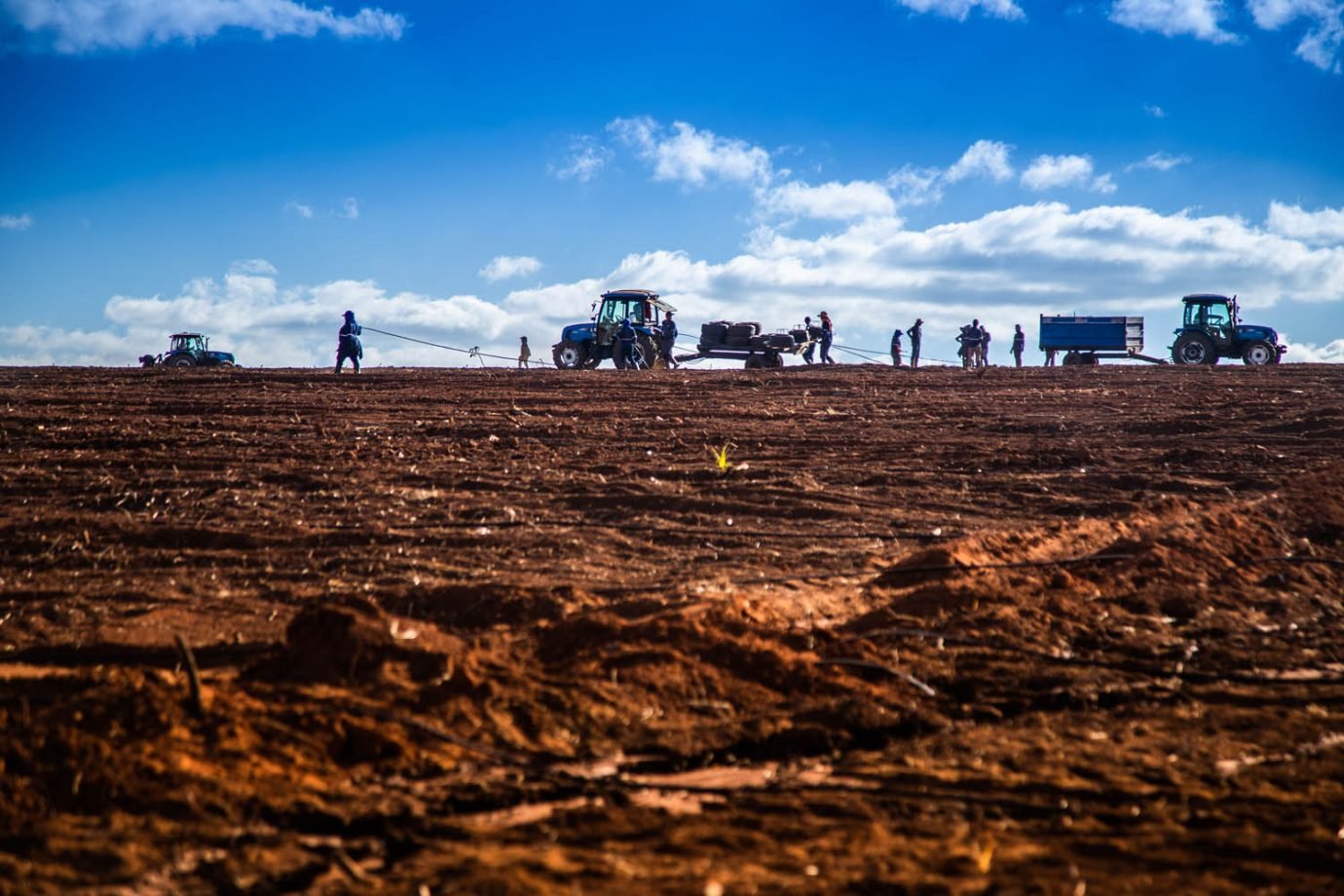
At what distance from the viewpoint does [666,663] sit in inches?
257

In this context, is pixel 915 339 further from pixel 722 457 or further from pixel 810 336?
pixel 722 457

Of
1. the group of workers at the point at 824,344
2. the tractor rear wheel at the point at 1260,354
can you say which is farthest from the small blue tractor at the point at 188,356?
the tractor rear wheel at the point at 1260,354

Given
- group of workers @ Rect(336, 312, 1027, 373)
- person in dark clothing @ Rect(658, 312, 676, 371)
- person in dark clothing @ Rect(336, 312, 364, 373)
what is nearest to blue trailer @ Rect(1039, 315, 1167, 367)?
group of workers @ Rect(336, 312, 1027, 373)

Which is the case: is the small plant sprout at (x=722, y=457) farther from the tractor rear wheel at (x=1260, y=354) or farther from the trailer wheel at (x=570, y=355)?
the tractor rear wheel at (x=1260, y=354)

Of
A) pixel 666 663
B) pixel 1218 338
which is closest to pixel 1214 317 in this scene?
pixel 1218 338

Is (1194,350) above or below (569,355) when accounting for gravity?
above

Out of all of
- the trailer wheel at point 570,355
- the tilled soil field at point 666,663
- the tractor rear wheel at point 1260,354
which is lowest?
the tilled soil field at point 666,663

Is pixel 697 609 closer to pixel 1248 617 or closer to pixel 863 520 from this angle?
pixel 1248 617

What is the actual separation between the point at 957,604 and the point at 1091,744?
2525 millimetres

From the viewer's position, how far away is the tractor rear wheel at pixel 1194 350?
3462 centimetres

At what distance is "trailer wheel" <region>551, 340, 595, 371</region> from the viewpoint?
33.1 m

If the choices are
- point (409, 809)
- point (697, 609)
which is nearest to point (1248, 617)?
point (697, 609)

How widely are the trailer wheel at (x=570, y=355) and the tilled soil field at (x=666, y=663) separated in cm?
1736

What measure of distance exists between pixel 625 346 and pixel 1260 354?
18.2 m
